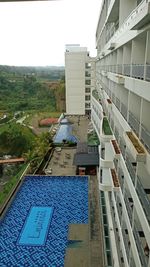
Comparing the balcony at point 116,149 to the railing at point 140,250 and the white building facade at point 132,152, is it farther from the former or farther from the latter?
the railing at point 140,250

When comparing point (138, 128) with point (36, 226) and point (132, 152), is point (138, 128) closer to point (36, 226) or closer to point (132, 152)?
point (132, 152)

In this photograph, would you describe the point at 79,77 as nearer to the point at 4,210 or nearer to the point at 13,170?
the point at 13,170

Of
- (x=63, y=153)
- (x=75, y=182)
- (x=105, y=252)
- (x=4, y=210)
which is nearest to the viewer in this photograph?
(x=105, y=252)

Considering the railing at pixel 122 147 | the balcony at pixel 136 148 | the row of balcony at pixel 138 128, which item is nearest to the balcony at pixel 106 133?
the railing at pixel 122 147

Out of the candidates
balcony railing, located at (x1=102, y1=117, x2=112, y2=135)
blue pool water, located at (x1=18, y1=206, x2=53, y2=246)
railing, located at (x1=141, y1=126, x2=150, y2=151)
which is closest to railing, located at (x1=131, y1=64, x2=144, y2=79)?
railing, located at (x1=141, y1=126, x2=150, y2=151)

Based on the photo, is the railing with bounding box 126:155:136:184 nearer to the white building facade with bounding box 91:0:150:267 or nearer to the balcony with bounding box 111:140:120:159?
the white building facade with bounding box 91:0:150:267

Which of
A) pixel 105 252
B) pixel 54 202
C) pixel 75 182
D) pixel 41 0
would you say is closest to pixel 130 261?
pixel 105 252
